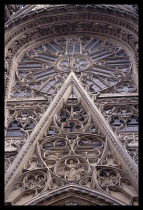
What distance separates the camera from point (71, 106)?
59.1 ft

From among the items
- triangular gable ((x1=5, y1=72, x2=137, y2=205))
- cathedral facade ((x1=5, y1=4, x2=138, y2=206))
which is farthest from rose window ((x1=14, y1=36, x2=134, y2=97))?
triangular gable ((x1=5, y1=72, x2=137, y2=205))

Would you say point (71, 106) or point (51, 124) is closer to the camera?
point (51, 124)

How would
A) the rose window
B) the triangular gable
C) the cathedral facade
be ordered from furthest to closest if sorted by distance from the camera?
the rose window → the triangular gable → the cathedral facade

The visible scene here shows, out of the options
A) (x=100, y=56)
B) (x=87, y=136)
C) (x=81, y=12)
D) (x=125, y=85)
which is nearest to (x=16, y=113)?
(x=87, y=136)

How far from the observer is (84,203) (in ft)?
42.2

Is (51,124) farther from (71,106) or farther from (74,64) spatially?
(74,64)

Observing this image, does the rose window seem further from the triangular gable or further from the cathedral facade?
the triangular gable

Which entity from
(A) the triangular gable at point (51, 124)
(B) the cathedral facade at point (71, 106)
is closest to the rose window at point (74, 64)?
(B) the cathedral facade at point (71, 106)

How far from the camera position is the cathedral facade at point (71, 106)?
13.7 metres

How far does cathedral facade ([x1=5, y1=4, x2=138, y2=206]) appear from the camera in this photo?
45.0ft

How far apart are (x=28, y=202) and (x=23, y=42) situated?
42.6 feet

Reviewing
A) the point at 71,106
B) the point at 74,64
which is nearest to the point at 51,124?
the point at 71,106

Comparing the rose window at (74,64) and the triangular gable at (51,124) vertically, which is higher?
the rose window at (74,64)

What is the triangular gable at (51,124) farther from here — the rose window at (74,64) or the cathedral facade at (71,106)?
the rose window at (74,64)
